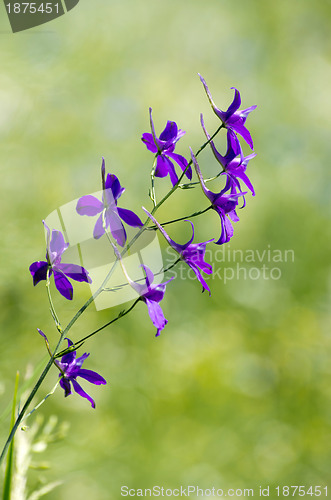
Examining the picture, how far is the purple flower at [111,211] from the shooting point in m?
0.43

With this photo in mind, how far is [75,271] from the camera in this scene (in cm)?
46

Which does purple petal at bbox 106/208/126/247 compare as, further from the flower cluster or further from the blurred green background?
the blurred green background

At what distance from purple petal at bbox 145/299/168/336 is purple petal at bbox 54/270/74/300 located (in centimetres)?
10

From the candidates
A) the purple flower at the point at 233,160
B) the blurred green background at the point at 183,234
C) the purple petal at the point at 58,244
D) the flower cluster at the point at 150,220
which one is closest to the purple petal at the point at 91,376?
the flower cluster at the point at 150,220

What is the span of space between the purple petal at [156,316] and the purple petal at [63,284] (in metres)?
0.10

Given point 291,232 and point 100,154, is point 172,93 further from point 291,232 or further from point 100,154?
point 291,232

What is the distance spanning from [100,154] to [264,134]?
0.53 metres

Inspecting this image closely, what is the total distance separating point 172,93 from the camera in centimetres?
154

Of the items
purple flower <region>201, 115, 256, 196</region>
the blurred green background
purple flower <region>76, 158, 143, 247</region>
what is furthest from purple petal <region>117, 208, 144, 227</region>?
the blurred green background

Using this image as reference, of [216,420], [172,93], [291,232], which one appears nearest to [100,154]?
[172,93]

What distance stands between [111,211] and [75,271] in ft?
0.22

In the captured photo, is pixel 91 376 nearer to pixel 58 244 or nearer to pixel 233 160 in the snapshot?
pixel 58 244

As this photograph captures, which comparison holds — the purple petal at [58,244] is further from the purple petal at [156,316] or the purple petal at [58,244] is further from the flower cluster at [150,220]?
the purple petal at [156,316]

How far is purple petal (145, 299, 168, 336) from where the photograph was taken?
376 millimetres
